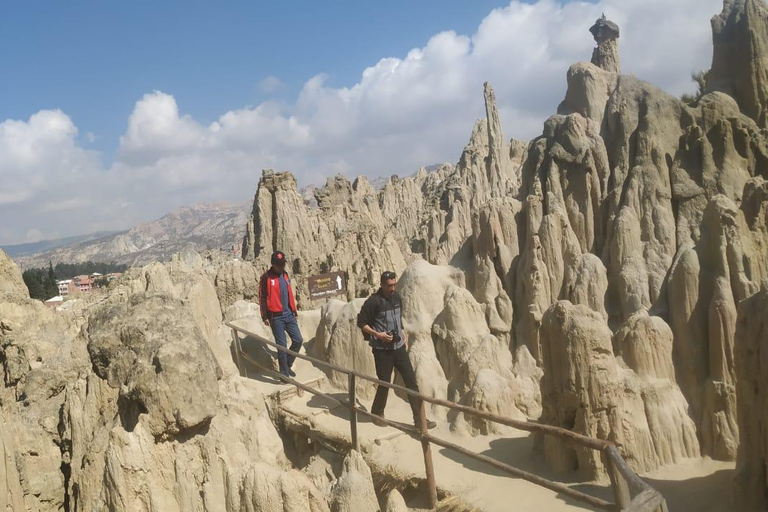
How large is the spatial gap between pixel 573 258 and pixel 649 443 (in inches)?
221

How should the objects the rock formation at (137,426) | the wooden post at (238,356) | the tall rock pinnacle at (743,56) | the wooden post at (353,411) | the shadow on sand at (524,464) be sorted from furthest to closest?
the tall rock pinnacle at (743,56)
the wooden post at (238,356)
the wooden post at (353,411)
the shadow on sand at (524,464)
the rock formation at (137,426)

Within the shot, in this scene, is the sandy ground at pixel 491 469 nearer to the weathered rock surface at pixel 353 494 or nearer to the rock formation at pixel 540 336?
the rock formation at pixel 540 336

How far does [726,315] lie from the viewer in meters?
7.18

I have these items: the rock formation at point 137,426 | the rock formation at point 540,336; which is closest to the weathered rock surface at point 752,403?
the rock formation at point 540,336

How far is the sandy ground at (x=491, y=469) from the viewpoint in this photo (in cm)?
467

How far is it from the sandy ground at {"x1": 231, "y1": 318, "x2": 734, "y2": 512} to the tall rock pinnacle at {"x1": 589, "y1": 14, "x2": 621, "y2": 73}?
77.3 feet

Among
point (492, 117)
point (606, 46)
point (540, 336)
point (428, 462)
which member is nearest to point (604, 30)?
point (606, 46)

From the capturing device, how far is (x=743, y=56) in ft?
40.8

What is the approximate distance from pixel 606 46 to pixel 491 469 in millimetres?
25206

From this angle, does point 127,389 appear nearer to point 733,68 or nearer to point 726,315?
point 726,315

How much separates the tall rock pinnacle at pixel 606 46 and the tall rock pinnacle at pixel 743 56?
12830mm

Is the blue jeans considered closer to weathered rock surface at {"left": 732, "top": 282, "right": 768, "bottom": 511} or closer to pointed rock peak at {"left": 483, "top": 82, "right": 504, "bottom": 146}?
weathered rock surface at {"left": 732, "top": 282, "right": 768, "bottom": 511}

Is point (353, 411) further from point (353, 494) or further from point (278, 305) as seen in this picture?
point (278, 305)

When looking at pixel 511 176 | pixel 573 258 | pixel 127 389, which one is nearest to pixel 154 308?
pixel 127 389
